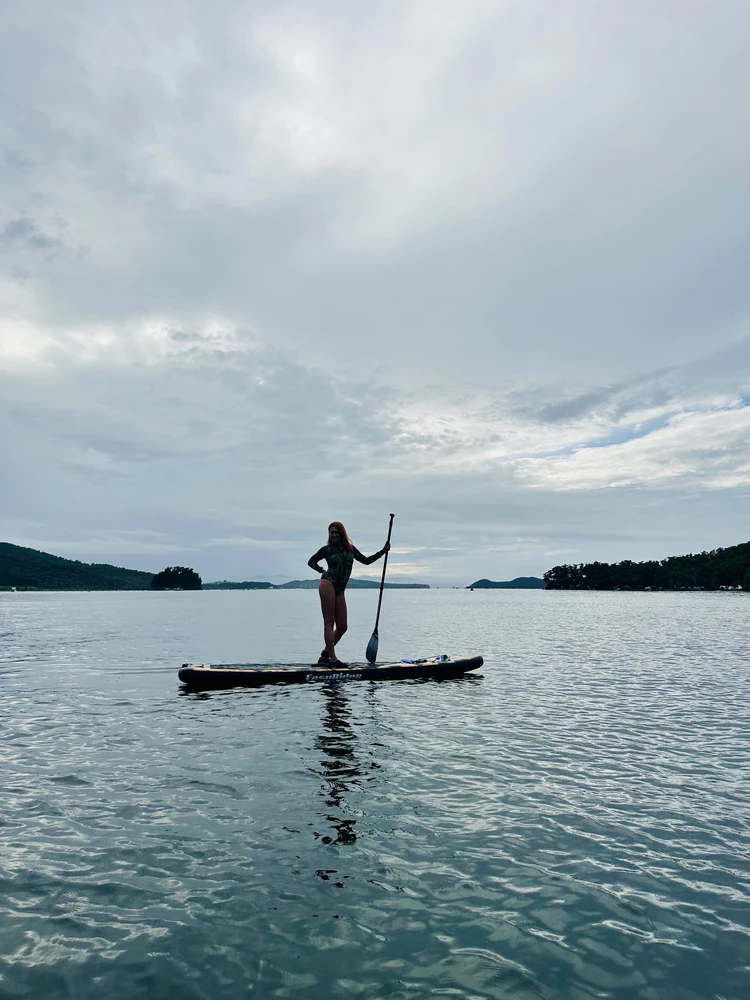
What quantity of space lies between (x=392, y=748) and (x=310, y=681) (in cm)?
900

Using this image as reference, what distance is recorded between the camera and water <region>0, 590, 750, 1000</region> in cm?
580

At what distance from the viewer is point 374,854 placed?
8195 millimetres

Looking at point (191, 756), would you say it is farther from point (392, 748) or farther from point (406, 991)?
point (406, 991)

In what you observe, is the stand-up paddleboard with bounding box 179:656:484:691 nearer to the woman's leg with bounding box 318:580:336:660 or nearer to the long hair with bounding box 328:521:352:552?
the woman's leg with bounding box 318:580:336:660

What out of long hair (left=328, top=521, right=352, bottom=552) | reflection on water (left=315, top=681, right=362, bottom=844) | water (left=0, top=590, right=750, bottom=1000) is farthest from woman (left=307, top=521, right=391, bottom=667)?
water (left=0, top=590, right=750, bottom=1000)

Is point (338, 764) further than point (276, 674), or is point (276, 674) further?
Result: point (276, 674)

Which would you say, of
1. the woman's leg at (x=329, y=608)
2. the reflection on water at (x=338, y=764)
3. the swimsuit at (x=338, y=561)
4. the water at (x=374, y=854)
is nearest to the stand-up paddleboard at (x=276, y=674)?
the woman's leg at (x=329, y=608)

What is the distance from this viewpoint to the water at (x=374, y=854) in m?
5.80

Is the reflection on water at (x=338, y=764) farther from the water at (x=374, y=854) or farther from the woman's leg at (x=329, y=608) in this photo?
the woman's leg at (x=329, y=608)

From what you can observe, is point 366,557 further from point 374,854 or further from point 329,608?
point 374,854

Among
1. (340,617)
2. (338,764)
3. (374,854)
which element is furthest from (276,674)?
(374,854)

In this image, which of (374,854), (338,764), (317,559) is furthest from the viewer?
(317,559)

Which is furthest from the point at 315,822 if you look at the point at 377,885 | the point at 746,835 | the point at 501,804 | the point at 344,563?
the point at 344,563

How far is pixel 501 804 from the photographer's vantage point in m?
10.0
